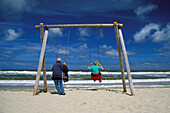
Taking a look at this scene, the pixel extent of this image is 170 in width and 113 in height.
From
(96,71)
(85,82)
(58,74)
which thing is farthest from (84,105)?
(85,82)

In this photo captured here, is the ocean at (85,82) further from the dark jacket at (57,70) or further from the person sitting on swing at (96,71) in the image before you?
the dark jacket at (57,70)

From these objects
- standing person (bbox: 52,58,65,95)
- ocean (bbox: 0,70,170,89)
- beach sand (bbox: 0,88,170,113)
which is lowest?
beach sand (bbox: 0,88,170,113)

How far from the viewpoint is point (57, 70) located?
600 cm

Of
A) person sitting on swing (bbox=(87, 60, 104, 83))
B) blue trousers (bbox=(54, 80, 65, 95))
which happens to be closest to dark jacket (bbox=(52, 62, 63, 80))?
blue trousers (bbox=(54, 80, 65, 95))

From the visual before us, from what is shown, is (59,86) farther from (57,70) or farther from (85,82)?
(85,82)

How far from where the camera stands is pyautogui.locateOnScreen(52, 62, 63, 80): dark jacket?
234 inches

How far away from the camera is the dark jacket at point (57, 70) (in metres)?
5.94

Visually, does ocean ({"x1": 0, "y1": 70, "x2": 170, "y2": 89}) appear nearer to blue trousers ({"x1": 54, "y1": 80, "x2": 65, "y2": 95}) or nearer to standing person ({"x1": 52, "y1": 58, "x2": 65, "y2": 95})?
blue trousers ({"x1": 54, "y1": 80, "x2": 65, "y2": 95})

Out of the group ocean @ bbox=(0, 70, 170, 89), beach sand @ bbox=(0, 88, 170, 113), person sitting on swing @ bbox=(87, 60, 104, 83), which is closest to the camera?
beach sand @ bbox=(0, 88, 170, 113)

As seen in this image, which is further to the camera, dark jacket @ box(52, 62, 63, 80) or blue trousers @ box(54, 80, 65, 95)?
blue trousers @ box(54, 80, 65, 95)

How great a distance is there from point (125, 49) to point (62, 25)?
3.17 metres

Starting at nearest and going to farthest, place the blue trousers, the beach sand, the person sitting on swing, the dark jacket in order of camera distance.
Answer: the beach sand < the dark jacket < the blue trousers < the person sitting on swing

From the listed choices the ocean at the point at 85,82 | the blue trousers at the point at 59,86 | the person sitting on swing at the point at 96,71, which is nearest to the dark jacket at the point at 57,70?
the blue trousers at the point at 59,86

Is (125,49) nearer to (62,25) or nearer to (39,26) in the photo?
(62,25)
